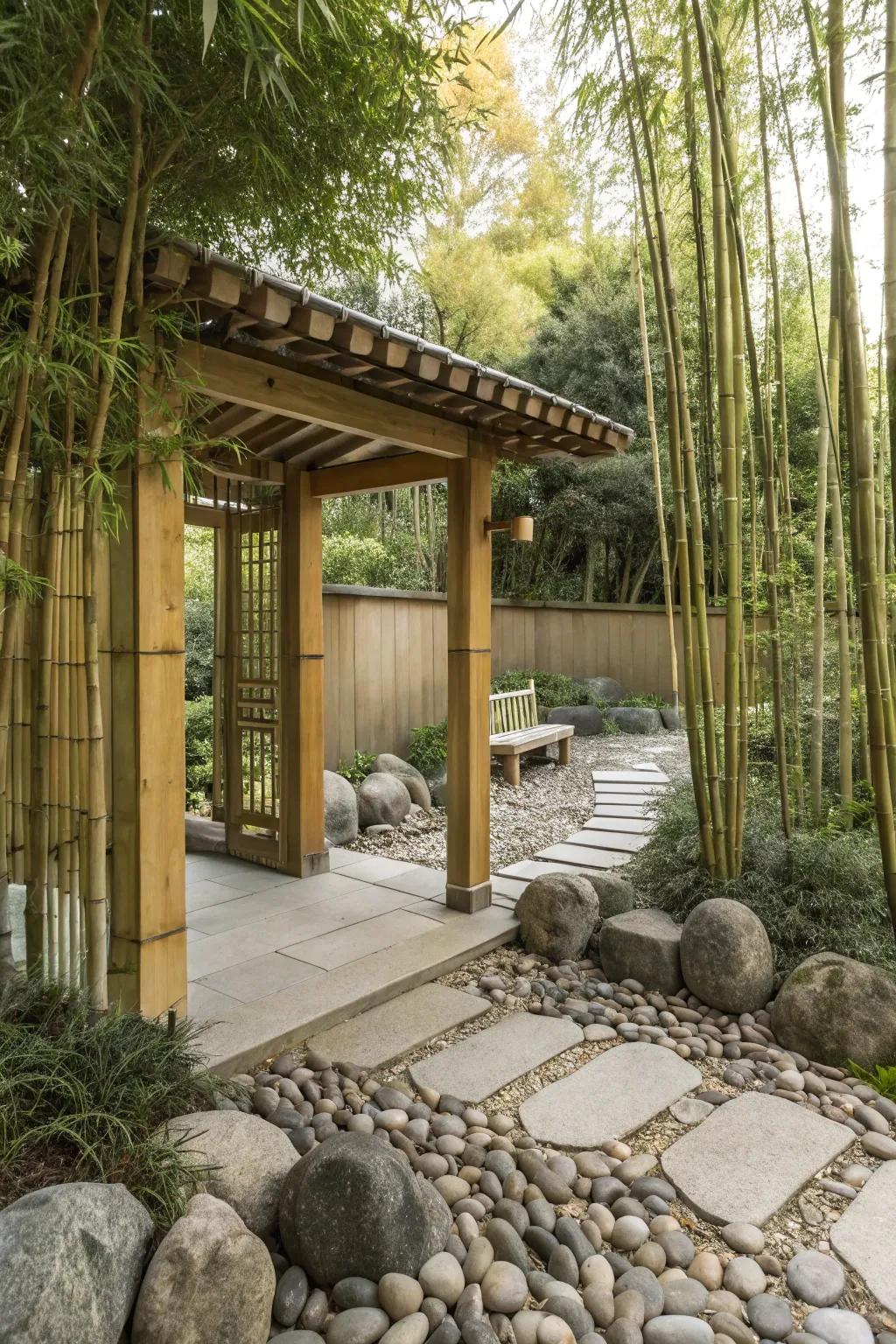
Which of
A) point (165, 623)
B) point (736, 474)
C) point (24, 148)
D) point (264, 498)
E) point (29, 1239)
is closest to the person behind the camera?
point (29, 1239)

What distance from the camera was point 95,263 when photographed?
1.82 metres

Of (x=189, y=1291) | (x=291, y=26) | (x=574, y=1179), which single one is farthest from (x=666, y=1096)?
(x=291, y=26)

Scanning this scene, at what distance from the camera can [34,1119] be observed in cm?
159

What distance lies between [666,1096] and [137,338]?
7.72ft

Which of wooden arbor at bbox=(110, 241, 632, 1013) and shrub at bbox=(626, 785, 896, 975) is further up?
wooden arbor at bbox=(110, 241, 632, 1013)

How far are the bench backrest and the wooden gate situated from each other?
269cm

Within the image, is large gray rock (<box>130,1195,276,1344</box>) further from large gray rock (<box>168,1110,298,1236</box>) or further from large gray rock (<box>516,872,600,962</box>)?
large gray rock (<box>516,872,600,962</box>)

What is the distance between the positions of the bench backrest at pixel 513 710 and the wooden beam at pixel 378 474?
2980 mm

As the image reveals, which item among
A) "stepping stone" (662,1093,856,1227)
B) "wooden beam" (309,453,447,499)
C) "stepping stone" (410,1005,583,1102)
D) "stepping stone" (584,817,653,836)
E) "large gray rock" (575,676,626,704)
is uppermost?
"wooden beam" (309,453,447,499)

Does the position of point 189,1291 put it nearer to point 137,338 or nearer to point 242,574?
point 137,338

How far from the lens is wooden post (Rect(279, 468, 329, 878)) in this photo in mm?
3836

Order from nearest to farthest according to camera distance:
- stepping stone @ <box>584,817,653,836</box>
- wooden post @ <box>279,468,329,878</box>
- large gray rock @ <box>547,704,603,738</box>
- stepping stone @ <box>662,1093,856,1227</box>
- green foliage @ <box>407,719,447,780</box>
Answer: stepping stone @ <box>662,1093,856,1227</box>
wooden post @ <box>279,468,329,878</box>
stepping stone @ <box>584,817,653,836</box>
green foliage @ <box>407,719,447,780</box>
large gray rock @ <box>547,704,603,738</box>

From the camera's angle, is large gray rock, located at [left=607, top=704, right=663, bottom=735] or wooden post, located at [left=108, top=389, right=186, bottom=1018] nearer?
wooden post, located at [left=108, top=389, right=186, bottom=1018]

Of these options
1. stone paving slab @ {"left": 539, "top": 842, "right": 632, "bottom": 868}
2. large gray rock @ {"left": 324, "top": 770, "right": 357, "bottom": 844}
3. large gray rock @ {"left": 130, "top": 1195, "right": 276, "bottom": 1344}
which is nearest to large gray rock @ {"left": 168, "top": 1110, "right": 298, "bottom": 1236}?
large gray rock @ {"left": 130, "top": 1195, "right": 276, "bottom": 1344}
